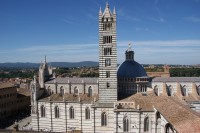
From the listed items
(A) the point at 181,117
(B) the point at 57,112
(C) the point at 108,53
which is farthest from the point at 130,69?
(A) the point at 181,117

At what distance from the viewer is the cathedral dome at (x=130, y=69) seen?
143 ft

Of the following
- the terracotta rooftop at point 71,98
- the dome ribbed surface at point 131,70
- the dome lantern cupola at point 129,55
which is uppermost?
the dome lantern cupola at point 129,55

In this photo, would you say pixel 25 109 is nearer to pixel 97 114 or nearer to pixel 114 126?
pixel 97 114

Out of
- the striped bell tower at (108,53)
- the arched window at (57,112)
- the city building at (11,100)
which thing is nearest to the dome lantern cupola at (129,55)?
the striped bell tower at (108,53)

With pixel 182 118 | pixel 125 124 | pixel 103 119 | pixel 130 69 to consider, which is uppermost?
pixel 130 69

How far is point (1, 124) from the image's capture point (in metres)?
52.4

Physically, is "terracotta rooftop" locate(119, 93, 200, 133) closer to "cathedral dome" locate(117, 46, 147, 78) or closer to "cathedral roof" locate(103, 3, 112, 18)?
"cathedral dome" locate(117, 46, 147, 78)

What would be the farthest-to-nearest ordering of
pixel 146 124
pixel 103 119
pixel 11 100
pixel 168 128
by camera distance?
pixel 11 100
pixel 103 119
pixel 146 124
pixel 168 128

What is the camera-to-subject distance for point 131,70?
43.6 meters

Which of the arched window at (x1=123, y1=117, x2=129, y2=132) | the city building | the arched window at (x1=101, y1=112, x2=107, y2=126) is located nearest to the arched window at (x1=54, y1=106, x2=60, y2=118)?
the arched window at (x1=101, y1=112, x2=107, y2=126)

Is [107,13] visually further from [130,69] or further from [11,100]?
[11,100]

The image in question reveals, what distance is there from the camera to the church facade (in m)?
37.1

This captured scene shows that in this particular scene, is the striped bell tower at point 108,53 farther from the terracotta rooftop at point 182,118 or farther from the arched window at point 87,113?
the terracotta rooftop at point 182,118

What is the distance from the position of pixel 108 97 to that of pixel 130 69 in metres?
6.53
